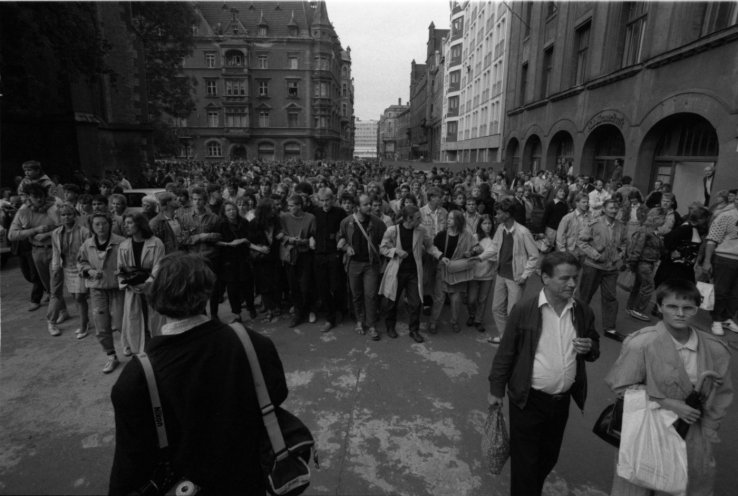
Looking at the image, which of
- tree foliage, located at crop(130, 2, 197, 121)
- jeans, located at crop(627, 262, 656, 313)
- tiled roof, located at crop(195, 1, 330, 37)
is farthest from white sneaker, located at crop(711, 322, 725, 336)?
tiled roof, located at crop(195, 1, 330, 37)

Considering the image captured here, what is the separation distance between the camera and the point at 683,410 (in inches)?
85.0

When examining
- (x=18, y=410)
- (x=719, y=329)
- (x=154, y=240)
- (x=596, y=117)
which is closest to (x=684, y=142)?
(x=596, y=117)

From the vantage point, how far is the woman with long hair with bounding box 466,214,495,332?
586 cm

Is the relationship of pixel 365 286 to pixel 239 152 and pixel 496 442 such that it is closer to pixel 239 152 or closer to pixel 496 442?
pixel 496 442

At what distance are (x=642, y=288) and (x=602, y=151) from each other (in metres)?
11.8

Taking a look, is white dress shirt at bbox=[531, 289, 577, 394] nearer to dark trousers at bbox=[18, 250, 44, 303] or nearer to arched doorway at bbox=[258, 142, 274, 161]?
dark trousers at bbox=[18, 250, 44, 303]

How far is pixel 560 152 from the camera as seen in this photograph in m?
20.1

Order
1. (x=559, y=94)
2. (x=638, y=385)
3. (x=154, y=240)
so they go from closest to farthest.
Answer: (x=638, y=385) < (x=154, y=240) < (x=559, y=94)

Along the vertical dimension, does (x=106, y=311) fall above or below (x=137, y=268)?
below

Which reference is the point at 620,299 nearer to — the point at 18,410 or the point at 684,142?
the point at 684,142

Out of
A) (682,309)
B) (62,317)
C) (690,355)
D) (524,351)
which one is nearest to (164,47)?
(62,317)

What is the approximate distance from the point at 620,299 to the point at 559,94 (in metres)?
14.2

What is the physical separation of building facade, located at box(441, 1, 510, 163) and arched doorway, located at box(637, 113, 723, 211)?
1720 centimetres

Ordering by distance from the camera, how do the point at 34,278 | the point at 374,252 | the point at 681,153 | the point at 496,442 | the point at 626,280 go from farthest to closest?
1. the point at 681,153
2. the point at 626,280
3. the point at 34,278
4. the point at 374,252
5. the point at 496,442
